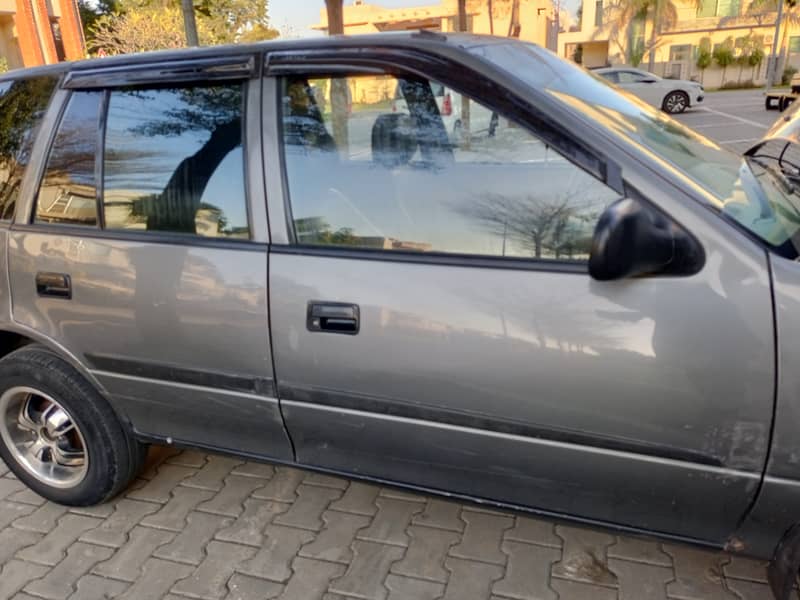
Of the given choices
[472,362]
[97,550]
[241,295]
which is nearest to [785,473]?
[472,362]

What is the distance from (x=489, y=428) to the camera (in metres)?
1.80

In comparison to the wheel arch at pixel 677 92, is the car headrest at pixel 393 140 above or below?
above

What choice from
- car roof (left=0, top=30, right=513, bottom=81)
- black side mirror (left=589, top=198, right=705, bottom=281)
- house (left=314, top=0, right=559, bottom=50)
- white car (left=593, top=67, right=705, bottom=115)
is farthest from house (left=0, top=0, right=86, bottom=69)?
black side mirror (left=589, top=198, right=705, bottom=281)

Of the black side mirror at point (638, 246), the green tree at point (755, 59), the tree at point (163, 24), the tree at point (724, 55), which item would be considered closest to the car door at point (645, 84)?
the tree at point (163, 24)

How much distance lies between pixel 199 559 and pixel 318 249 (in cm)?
132

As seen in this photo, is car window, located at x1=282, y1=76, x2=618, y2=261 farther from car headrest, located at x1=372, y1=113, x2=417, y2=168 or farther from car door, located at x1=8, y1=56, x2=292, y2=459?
car door, located at x1=8, y1=56, x2=292, y2=459

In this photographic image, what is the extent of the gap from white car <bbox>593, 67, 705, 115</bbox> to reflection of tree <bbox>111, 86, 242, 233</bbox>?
17.5 metres

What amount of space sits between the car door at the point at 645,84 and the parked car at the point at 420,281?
16913 mm

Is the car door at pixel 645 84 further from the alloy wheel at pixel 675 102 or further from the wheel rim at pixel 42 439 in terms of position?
the wheel rim at pixel 42 439

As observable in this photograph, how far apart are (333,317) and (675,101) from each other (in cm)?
1875

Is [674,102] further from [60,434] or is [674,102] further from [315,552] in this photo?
[60,434]

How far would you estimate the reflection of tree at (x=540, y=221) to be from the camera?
1676 millimetres

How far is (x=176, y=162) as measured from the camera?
209cm

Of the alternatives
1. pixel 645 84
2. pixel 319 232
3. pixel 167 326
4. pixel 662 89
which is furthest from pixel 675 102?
pixel 167 326
